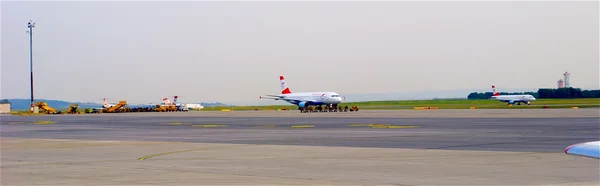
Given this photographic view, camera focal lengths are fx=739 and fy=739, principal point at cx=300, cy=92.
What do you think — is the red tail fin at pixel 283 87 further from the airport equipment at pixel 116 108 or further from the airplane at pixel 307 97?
the airport equipment at pixel 116 108

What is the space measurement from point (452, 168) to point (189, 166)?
6.96 metres

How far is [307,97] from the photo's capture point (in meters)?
120

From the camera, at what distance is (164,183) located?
15984mm

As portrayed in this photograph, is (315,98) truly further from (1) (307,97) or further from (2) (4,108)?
(2) (4,108)

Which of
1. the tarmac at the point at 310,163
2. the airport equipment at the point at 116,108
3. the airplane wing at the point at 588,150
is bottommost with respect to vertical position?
the tarmac at the point at 310,163

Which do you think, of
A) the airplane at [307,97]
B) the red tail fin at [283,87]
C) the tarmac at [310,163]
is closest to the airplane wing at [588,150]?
the tarmac at [310,163]

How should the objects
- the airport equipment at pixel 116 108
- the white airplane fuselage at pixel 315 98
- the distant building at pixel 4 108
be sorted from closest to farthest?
the white airplane fuselage at pixel 315 98 → the airport equipment at pixel 116 108 → the distant building at pixel 4 108

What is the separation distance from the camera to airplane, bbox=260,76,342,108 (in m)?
114

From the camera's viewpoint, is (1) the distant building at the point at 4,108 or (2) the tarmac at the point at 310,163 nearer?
(2) the tarmac at the point at 310,163

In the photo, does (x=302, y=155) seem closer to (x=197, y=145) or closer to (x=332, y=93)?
(x=197, y=145)

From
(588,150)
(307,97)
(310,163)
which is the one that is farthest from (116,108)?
Answer: (588,150)

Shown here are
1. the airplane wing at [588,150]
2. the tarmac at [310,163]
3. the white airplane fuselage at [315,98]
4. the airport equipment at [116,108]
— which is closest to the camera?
the airplane wing at [588,150]

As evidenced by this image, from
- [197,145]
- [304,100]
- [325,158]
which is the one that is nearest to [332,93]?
[304,100]

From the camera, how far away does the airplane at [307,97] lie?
114375mm
